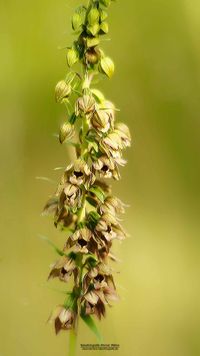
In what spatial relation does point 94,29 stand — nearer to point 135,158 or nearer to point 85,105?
point 85,105

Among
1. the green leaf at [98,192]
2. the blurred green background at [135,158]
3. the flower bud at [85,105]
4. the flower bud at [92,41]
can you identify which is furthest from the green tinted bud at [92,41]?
the blurred green background at [135,158]

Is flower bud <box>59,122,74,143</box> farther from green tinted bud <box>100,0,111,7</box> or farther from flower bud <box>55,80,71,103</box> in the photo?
green tinted bud <box>100,0,111,7</box>

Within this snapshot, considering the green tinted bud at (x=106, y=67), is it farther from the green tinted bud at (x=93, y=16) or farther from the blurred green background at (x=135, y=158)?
the blurred green background at (x=135, y=158)

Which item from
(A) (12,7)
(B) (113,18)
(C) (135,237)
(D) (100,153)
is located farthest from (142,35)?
(D) (100,153)

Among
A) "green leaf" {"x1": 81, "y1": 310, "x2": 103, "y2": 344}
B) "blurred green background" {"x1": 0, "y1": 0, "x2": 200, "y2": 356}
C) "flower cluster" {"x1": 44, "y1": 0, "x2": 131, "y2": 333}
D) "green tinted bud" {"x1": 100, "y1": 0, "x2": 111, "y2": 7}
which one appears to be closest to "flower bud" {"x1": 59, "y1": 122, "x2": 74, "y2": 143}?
"flower cluster" {"x1": 44, "y1": 0, "x2": 131, "y2": 333}

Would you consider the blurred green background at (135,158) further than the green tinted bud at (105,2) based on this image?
Yes

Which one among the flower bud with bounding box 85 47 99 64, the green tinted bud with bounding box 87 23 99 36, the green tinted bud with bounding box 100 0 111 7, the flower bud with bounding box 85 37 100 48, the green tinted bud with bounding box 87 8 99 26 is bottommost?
the flower bud with bounding box 85 47 99 64

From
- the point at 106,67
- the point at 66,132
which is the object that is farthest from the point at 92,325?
the point at 106,67

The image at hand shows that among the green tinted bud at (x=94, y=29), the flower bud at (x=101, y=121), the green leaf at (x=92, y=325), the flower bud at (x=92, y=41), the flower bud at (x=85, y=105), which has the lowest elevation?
the green leaf at (x=92, y=325)
